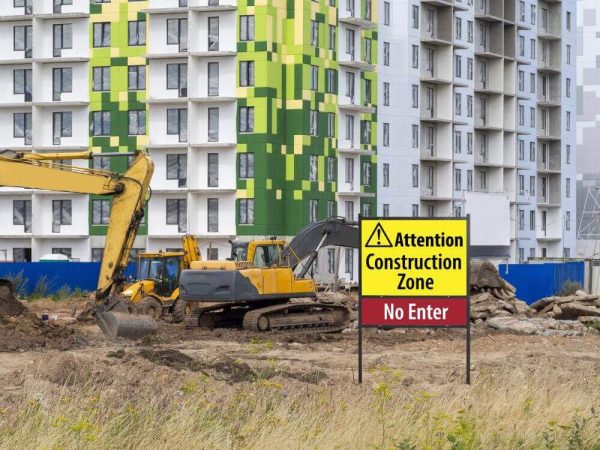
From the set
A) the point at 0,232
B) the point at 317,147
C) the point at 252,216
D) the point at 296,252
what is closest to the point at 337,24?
the point at 317,147

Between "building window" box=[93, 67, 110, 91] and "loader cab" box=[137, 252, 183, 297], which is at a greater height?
"building window" box=[93, 67, 110, 91]

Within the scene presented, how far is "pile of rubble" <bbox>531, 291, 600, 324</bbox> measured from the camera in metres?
48.6

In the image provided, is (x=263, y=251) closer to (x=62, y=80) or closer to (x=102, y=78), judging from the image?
(x=102, y=78)

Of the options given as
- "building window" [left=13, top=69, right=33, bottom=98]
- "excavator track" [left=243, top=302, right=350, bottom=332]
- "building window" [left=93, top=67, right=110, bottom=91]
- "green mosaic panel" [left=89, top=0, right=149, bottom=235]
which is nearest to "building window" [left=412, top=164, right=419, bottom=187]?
"green mosaic panel" [left=89, top=0, right=149, bottom=235]

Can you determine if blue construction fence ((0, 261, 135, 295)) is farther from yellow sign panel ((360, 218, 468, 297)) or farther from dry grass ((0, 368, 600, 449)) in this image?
yellow sign panel ((360, 218, 468, 297))

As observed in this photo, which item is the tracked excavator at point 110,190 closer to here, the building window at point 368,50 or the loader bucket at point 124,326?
the loader bucket at point 124,326

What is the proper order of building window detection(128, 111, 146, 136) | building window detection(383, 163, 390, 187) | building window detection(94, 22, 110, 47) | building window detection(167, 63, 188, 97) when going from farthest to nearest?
building window detection(383, 163, 390, 187)
building window detection(94, 22, 110, 47)
building window detection(128, 111, 146, 136)
building window detection(167, 63, 188, 97)

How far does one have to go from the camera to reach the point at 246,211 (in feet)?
268

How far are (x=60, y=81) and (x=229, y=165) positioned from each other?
37.3 ft

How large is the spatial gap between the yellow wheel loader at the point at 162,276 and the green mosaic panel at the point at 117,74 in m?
35.3

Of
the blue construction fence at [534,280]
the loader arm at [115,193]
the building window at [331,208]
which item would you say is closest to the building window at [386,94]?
the building window at [331,208]

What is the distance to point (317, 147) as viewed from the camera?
277ft

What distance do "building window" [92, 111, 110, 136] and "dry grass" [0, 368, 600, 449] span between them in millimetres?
63376

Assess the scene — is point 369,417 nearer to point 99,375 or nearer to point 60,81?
point 99,375
